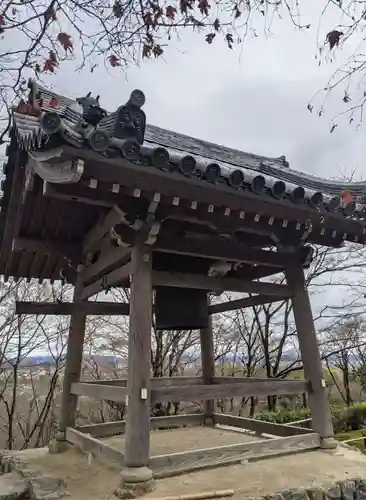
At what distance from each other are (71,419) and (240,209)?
3327 millimetres

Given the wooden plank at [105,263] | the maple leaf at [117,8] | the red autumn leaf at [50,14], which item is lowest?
the wooden plank at [105,263]

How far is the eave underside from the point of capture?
326cm

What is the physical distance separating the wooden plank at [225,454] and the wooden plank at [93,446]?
14.9 inches

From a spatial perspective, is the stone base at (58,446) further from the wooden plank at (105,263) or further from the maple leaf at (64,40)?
the maple leaf at (64,40)

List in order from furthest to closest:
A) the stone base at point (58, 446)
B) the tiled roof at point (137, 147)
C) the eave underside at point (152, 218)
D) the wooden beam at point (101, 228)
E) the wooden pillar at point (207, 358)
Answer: the wooden pillar at point (207, 358), the stone base at point (58, 446), the wooden beam at point (101, 228), the eave underside at point (152, 218), the tiled roof at point (137, 147)

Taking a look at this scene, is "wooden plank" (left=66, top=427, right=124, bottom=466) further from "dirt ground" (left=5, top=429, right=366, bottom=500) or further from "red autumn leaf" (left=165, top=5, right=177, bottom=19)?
"red autumn leaf" (left=165, top=5, right=177, bottom=19)

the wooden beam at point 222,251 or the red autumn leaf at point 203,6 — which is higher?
the red autumn leaf at point 203,6

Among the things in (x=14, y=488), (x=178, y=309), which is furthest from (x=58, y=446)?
(x=178, y=309)

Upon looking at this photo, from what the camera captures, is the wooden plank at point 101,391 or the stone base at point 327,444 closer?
the wooden plank at point 101,391

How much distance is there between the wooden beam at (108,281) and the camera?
4028 mm

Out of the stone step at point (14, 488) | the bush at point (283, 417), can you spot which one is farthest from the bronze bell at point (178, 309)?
the bush at point (283, 417)

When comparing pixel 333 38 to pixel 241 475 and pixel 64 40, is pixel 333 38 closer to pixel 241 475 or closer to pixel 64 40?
pixel 64 40

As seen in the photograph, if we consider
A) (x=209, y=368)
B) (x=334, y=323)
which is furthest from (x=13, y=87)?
(x=334, y=323)

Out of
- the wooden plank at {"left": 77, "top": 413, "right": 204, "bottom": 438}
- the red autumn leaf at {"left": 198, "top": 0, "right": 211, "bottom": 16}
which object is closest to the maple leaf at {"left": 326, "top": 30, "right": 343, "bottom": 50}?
the red autumn leaf at {"left": 198, "top": 0, "right": 211, "bottom": 16}
